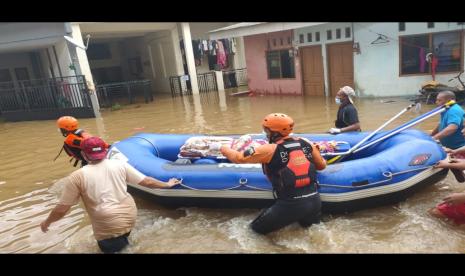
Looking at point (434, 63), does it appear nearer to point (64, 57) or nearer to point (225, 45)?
point (225, 45)

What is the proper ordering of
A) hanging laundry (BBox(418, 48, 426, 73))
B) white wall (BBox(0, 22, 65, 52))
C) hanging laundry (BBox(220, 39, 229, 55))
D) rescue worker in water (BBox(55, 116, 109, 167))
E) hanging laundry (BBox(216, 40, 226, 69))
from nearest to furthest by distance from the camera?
1. rescue worker in water (BBox(55, 116, 109, 167))
2. hanging laundry (BBox(418, 48, 426, 73))
3. white wall (BBox(0, 22, 65, 52))
4. hanging laundry (BBox(216, 40, 226, 69))
5. hanging laundry (BBox(220, 39, 229, 55))

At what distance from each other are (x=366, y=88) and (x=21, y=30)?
35.9ft

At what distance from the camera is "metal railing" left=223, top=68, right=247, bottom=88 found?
60.5ft

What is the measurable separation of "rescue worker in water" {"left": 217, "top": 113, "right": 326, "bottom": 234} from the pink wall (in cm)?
993

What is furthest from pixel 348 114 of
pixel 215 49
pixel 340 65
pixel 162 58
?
pixel 162 58

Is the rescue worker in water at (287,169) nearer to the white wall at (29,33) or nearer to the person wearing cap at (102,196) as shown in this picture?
the person wearing cap at (102,196)

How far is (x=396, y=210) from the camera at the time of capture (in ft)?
13.3

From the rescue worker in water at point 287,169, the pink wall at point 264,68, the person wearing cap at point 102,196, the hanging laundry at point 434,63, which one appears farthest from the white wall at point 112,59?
the rescue worker in water at point 287,169

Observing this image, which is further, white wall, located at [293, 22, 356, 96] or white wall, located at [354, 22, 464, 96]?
white wall, located at [293, 22, 356, 96]

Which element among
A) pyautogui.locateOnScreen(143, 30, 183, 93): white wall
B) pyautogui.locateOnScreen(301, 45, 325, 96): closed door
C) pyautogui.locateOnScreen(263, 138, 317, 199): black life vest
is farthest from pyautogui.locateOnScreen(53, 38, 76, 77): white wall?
pyautogui.locateOnScreen(263, 138, 317, 199): black life vest

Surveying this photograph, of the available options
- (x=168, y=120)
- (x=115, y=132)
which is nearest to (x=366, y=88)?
(x=168, y=120)

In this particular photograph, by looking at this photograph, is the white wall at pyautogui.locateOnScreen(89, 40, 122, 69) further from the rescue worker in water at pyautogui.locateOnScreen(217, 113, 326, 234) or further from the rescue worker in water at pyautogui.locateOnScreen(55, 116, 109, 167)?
the rescue worker in water at pyautogui.locateOnScreen(217, 113, 326, 234)

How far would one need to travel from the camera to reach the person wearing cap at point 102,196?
3.03m
